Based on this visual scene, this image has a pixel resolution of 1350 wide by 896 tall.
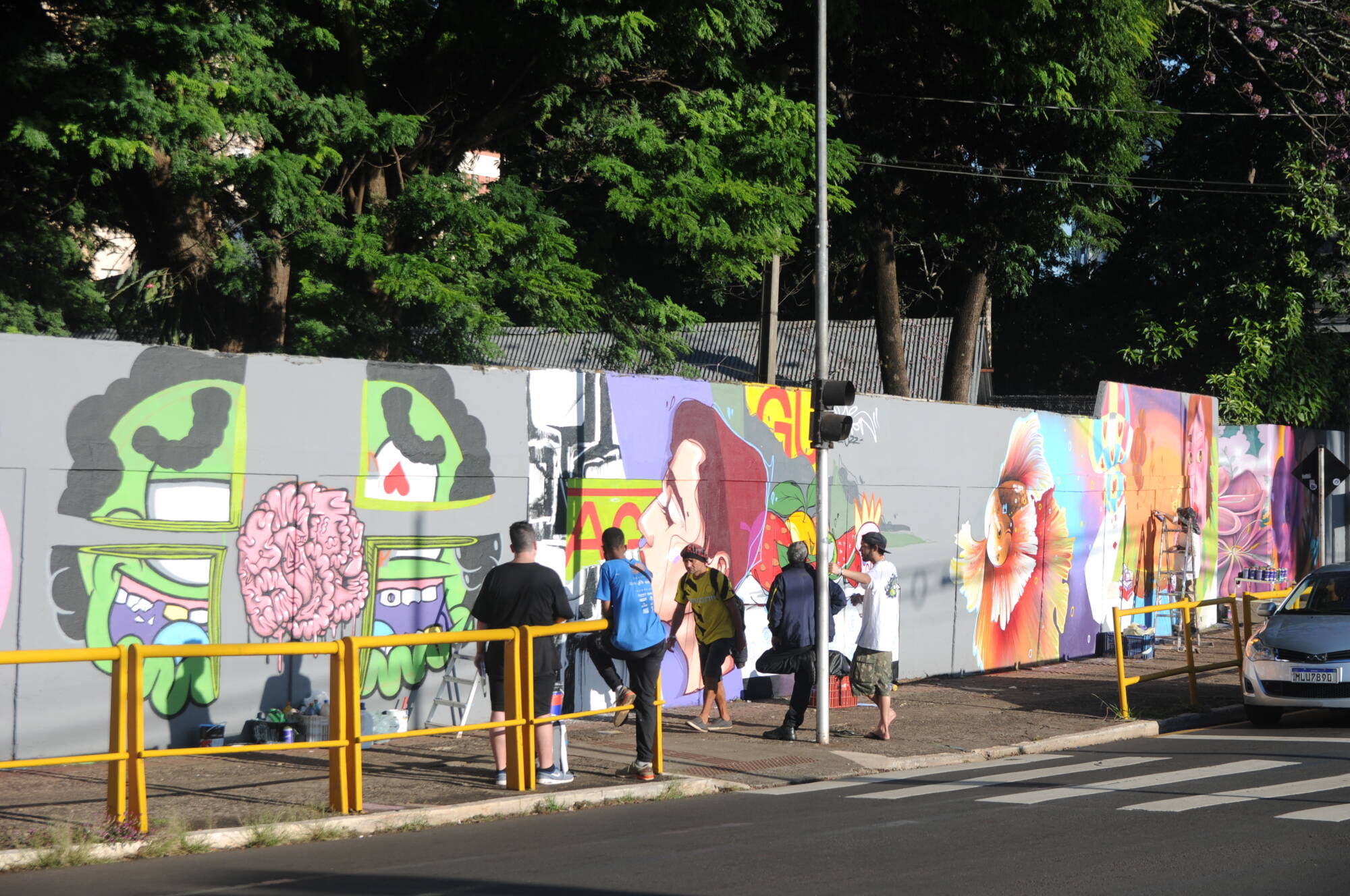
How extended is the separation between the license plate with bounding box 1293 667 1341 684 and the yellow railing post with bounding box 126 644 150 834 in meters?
9.80

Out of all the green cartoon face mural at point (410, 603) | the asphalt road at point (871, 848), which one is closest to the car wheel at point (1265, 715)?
the asphalt road at point (871, 848)

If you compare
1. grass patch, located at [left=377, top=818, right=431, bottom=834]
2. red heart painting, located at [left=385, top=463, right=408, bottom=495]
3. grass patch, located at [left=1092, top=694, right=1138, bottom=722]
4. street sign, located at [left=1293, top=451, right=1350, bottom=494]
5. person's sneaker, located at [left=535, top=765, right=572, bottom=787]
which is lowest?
grass patch, located at [left=1092, top=694, right=1138, bottom=722]

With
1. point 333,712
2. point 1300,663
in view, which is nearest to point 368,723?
point 333,712

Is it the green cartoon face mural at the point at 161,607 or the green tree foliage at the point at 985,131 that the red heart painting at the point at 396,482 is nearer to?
the green cartoon face mural at the point at 161,607

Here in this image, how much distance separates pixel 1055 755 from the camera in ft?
38.7

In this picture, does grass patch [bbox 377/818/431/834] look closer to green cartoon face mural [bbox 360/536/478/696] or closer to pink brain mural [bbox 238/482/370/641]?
pink brain mural [bbox 238/482/370/641]

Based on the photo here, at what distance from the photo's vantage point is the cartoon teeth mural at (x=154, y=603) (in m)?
9.98

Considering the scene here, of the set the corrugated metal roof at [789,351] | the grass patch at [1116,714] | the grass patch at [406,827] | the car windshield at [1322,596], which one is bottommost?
the grass patch at [1116,714]

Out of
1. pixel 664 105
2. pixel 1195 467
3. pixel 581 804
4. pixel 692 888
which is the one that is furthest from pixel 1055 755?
pixel 1195 467

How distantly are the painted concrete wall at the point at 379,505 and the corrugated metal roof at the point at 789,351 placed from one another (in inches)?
630

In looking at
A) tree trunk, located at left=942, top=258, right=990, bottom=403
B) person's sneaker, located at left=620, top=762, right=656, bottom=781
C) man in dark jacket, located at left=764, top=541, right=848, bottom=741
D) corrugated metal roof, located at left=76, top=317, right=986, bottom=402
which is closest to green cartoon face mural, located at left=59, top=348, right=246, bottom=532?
person's sneaker, located at left=620, top=762, right=656, bottom=781

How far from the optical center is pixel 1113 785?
32.3 ft

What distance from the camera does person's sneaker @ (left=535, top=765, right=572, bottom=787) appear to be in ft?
31.0

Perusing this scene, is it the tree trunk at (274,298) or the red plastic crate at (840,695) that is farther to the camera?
the tree trunk at (274,298)
